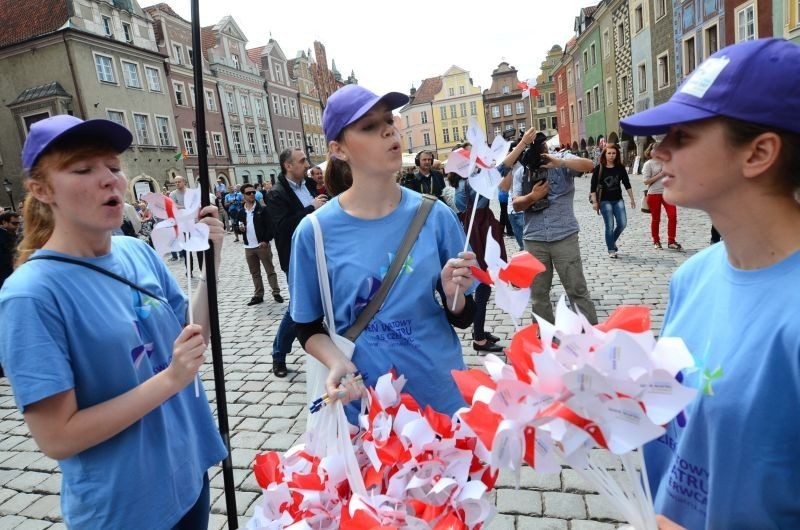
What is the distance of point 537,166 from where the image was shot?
4.59 metres

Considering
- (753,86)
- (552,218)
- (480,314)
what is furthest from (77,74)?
(753,86)

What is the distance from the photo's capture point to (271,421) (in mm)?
3967

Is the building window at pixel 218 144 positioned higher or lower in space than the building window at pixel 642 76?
higher

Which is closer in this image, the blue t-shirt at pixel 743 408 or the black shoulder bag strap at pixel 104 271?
the blue t-shirt at pixel 743 408

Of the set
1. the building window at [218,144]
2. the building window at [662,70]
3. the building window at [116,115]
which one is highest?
the building window at [116,115]

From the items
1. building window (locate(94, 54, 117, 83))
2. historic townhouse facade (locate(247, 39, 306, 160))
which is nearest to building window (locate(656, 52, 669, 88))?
building window (locate(94, 54, 117, 83))

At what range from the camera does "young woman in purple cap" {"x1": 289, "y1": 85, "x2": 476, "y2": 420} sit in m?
1.78

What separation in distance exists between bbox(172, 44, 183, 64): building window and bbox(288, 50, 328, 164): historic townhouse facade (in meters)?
17.6

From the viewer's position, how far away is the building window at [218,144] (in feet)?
119

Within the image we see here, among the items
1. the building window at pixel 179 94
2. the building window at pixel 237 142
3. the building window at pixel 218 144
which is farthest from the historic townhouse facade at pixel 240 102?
the building window at pixel 179 94

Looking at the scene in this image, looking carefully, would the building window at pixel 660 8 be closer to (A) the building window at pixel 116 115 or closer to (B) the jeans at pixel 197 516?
Answer: (B) the jeans at pixel 197 516

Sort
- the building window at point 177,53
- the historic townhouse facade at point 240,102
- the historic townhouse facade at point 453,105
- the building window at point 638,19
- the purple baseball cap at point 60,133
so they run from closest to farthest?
the purple baseball cap at point 60,133 → the building window at point 638,19 → the building window at point 177,53 → the historic townhouse facade at point 240,102 → the historic townhouse facade at point 453,105

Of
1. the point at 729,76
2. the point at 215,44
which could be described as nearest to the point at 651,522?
the point at 729,76

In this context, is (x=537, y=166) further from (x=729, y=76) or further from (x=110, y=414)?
(x=110, y=414)
